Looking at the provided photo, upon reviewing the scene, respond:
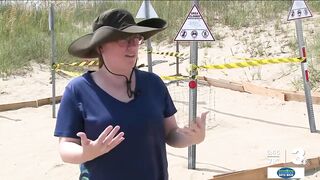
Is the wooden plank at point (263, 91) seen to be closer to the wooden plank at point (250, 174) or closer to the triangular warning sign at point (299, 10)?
the triangular warning sign at point (299, 10)

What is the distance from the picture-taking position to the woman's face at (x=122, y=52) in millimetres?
2316

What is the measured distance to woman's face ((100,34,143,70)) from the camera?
91.2 inches

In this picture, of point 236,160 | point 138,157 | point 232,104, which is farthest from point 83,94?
point 232,104

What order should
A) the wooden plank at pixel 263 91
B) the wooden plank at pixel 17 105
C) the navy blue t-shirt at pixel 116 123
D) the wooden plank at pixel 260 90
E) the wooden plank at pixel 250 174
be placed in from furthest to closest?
1. the wooden plank at pixel 17 105
2. the wooden plank at pixel 263 91
3. the wooden plank at pixel 260 90
4. the wooden plank at pixel 250 174
5. the navy blue t-shirt at pixel 116 123

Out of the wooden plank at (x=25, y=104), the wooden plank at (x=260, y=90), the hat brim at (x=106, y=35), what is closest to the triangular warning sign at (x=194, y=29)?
the hat brim at (x=106, y=35)

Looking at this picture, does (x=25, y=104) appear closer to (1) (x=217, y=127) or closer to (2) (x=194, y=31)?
(1) (x=217, y=127)

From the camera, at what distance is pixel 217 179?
4.41 metres

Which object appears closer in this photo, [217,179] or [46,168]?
[217,179]

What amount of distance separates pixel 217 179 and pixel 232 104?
3.97m

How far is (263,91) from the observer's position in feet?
28.2

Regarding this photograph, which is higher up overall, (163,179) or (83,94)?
(83,94)

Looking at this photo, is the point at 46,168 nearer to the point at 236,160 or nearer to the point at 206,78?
the point at 236,160

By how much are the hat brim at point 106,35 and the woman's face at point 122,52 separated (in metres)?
0.04

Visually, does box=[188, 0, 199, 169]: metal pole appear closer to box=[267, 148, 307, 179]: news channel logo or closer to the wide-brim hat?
box=[267, 148, 307, 179]: news channel logo
